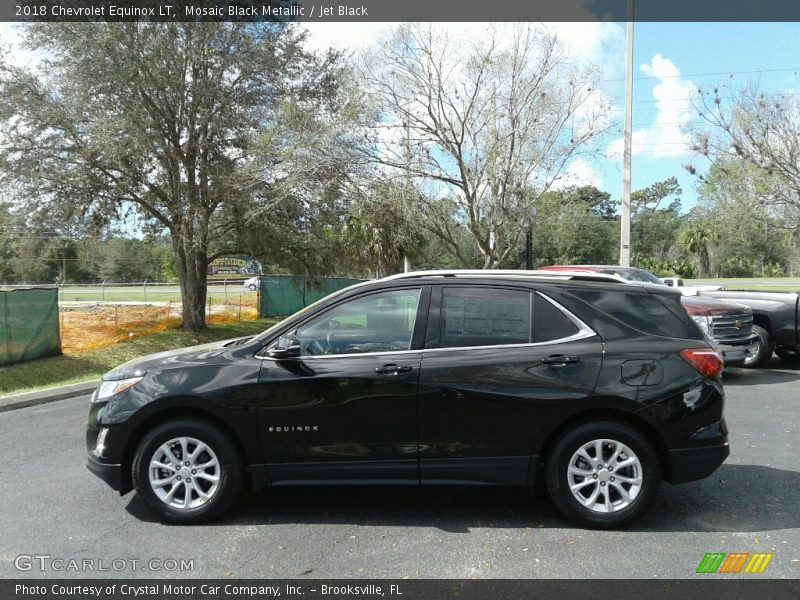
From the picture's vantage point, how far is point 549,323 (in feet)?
14.3

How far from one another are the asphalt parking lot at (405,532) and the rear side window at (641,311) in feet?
4.41

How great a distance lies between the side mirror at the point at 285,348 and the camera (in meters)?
4.27

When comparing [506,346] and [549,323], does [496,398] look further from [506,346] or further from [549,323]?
[549,323]

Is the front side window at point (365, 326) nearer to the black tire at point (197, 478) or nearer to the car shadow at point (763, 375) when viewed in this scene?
the black tire at point (197, 478)

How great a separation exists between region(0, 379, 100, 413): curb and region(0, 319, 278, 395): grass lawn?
3.32 feet

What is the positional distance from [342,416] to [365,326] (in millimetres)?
684

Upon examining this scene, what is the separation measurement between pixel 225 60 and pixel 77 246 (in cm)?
713

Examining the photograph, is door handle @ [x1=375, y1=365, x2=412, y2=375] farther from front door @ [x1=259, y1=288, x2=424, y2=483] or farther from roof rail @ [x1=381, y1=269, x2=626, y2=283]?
roof rail @ [x1=381, y1=269, x2=626, y2=283]

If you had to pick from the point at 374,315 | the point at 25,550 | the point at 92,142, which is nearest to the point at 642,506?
the point at 374,315

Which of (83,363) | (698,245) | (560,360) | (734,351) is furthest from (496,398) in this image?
(698,245)

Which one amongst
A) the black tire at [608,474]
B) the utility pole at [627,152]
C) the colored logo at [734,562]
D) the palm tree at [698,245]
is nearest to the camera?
the colored logo at [734,562]

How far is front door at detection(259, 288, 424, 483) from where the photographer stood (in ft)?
13.9

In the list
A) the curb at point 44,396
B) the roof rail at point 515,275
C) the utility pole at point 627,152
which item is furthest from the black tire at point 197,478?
the utility pole at point 627,152
